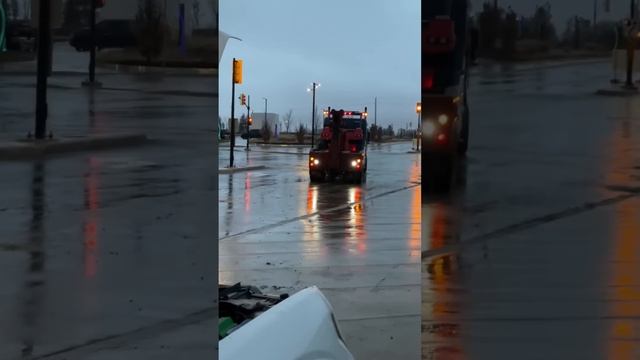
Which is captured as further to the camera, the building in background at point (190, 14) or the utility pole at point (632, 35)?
the building in background at point (190, 14)

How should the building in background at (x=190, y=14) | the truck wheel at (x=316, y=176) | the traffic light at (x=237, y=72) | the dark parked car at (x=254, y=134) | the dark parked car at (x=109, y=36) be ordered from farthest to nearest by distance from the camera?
the dark parked car at (x=254, y=134) < the truck wheel at (x=316, y=176) < the traffic light at (x=237, y=72) < the building in background at (x=190, y=14) < the dark parked car at (x=109, y=36)

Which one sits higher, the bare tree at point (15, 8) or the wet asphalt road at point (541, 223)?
the bare tree at point (15, 8)

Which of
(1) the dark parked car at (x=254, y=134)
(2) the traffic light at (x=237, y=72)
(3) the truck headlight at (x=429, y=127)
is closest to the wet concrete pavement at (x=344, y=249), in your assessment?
(2) the traffic light at (x=237, y=72)

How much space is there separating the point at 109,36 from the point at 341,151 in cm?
1414

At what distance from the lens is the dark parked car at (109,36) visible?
2057 millimetres

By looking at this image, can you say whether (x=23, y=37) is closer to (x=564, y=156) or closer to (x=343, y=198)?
(x=564, y=156)

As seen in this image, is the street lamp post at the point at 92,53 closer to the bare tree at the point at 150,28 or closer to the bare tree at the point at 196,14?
the bare tree at the point at 150,28

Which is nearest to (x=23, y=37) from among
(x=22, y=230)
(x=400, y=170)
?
(x=22, y=230)

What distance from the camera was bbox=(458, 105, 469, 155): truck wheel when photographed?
6.39 ft

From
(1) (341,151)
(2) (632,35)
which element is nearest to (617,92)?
(2) (632,35)

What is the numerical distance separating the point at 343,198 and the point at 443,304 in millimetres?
12186

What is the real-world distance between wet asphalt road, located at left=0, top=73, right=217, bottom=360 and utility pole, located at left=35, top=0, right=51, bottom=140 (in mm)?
24

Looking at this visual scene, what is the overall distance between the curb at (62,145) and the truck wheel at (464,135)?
3.43 feet

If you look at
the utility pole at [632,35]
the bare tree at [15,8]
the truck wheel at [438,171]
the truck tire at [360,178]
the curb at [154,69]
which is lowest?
the truck tire at [360,178]
